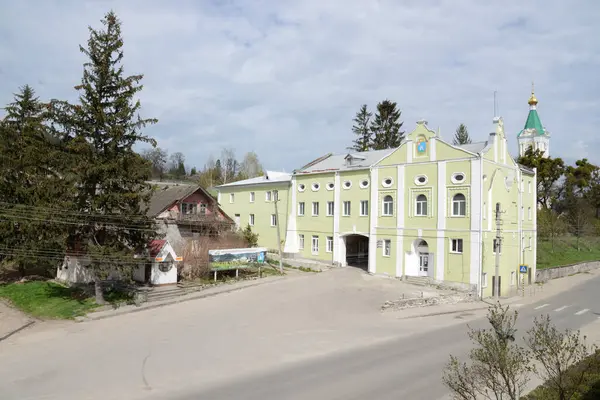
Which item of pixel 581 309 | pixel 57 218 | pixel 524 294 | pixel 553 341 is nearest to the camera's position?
pixel 553 341

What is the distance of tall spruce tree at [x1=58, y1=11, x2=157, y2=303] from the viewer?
22453mm

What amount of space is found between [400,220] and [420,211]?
1690mm

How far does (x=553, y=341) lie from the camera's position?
25.4 feet

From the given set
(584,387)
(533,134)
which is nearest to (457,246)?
(584,387)

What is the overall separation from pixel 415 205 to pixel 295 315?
48.9ft

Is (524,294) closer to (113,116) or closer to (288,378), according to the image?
(288,378)

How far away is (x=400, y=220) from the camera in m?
33.9

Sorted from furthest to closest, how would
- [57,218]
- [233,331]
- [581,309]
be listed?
→ [581,309] → [57,218] → [233,331]

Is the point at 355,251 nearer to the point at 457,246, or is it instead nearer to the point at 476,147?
the point at 457,246

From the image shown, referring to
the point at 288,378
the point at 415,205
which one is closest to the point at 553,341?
the point at 288,378

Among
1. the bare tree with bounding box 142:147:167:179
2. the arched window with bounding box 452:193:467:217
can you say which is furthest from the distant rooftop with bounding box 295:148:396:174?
the bare tree with bounding box 142:147:167:179

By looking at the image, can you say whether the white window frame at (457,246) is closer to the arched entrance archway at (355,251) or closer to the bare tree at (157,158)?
the arched entrance archway at (355,251)

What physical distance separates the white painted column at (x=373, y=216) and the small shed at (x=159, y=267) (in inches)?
588

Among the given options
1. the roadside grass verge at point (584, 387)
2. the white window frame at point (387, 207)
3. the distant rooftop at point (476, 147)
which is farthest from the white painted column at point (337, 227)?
the roadside grass verge at point (584, 387)
